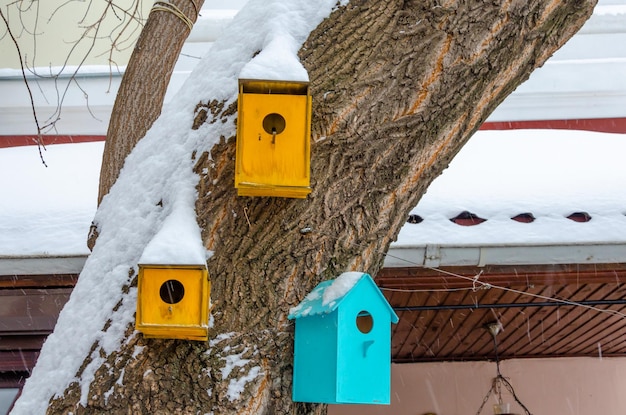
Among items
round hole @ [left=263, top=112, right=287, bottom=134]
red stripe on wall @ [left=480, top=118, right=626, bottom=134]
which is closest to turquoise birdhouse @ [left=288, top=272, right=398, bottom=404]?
round hole @ [left=263, top=112, right=287, bottom=134]

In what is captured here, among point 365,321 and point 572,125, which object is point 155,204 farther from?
point 572,125

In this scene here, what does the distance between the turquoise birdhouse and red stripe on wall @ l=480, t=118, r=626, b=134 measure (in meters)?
4.02

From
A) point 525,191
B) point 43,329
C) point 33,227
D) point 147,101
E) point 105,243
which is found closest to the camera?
point 105,243

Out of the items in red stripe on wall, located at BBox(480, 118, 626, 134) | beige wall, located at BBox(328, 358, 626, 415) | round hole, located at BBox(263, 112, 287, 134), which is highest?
red stripe on wall, located at BBox(480, 118, 626, 134)

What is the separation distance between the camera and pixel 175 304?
1.72m

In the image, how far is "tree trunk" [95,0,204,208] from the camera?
2.34 metres

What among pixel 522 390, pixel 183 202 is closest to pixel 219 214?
pixel 183 202

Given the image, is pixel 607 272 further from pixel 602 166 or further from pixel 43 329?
pixel 43 329

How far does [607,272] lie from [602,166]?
81 cm

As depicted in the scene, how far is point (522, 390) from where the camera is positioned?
6648 millimetres

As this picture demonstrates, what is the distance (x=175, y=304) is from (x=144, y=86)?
1018 millimetres

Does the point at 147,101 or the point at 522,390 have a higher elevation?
the point at 147,101

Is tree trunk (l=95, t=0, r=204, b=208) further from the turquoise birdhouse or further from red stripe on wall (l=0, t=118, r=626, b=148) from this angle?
red stripe on wall (l=0, t=118, r=626, b=148)

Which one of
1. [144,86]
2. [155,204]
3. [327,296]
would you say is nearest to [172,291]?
[155,204]
